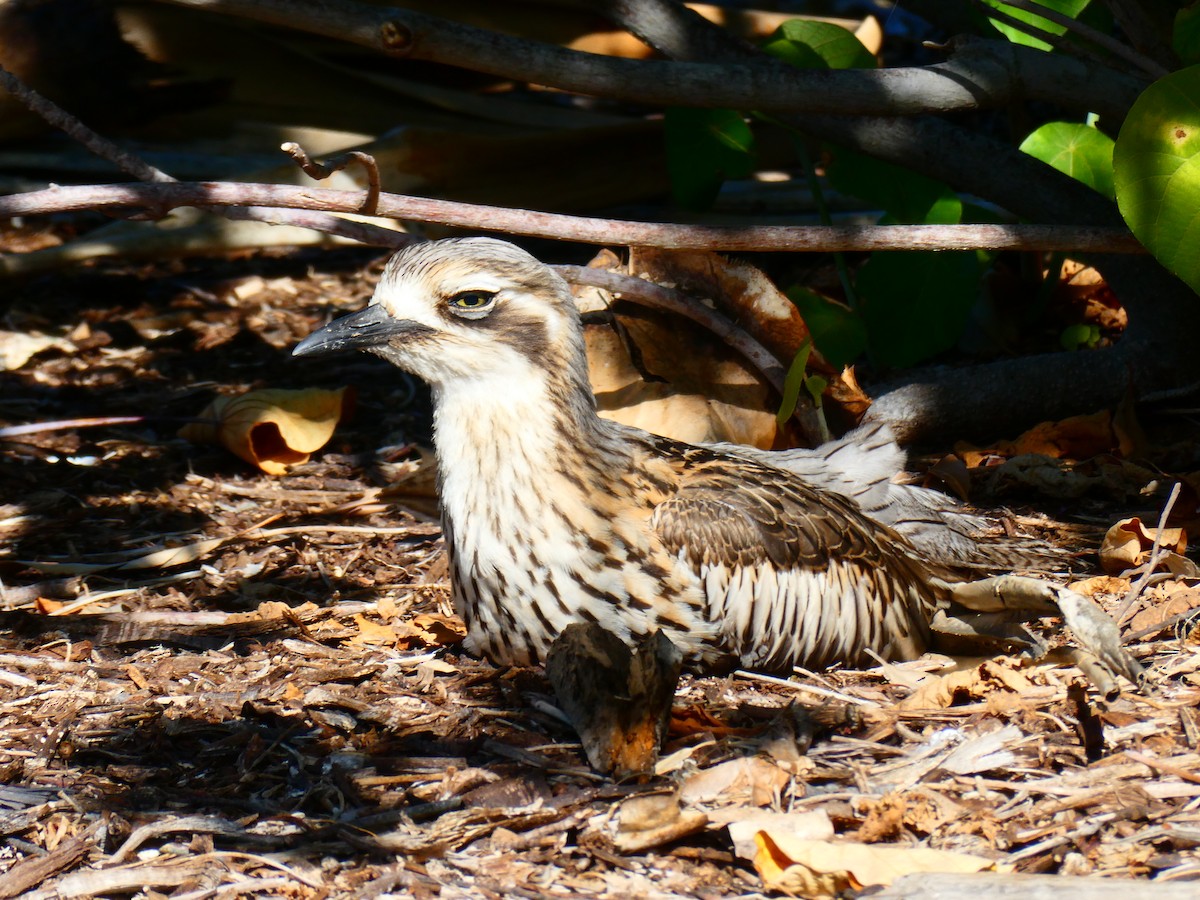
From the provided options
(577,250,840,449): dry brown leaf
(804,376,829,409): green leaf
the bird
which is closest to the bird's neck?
the bird

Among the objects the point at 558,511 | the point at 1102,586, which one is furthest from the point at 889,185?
the point at 558,511

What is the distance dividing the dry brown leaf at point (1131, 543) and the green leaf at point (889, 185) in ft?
5.35

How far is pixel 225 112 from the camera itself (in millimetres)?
7457

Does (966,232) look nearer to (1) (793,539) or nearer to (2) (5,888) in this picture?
(1) (793,539)

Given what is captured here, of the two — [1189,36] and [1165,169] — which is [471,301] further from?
[1189,36]

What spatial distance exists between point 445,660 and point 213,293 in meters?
3.83

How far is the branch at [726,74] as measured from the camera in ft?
13.8

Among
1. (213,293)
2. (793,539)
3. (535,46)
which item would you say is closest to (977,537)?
(793,539)

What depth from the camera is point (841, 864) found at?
2670 millimetres

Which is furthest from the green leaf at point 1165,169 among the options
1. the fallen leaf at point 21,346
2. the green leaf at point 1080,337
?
the fallen leaf at point 21,346

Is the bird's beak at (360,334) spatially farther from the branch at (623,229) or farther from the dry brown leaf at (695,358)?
the dry brown leaf at (695,358)

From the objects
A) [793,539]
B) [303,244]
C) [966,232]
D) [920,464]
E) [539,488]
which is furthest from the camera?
[303,244]

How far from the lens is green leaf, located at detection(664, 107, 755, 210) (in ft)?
18.4

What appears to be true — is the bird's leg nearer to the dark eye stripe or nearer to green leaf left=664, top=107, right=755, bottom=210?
the dark eye stripe
